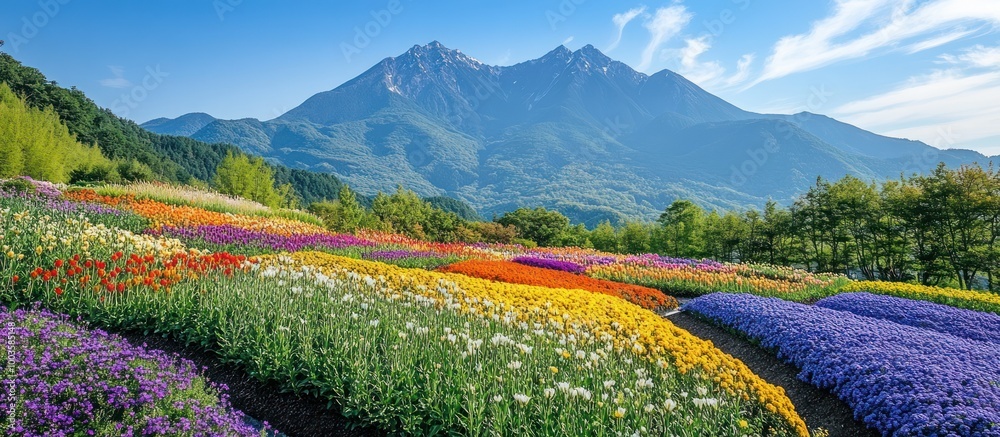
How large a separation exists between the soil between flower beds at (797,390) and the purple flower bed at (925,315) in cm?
438

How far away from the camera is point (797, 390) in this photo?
22.1ft

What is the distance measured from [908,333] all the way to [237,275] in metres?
11.0

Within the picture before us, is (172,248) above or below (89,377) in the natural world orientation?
above

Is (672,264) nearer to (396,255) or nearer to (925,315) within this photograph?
(925,315)

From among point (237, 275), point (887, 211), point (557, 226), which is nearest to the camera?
point (237, 275)

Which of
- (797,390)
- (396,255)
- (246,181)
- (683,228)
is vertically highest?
(246,181)

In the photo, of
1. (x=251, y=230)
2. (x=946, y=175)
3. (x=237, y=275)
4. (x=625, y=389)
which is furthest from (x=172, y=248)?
(x=946, y=175)

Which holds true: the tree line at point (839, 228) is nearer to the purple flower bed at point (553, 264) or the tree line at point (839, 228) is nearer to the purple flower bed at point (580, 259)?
the purple flower bed at point (580, 259)

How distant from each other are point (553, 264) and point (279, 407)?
1350cm

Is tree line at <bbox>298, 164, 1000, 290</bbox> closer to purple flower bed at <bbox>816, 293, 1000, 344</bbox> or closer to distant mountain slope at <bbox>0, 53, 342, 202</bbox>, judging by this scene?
purple flower bed at <bbox>816, 293, 1000, 344</bbox>

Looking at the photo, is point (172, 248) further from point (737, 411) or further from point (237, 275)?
point (737, 411)

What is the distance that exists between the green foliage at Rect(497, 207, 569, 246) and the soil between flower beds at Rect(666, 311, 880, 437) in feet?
90.9

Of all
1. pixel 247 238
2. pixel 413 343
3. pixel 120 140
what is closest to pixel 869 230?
pixel 413 343

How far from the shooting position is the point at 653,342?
637 cm
